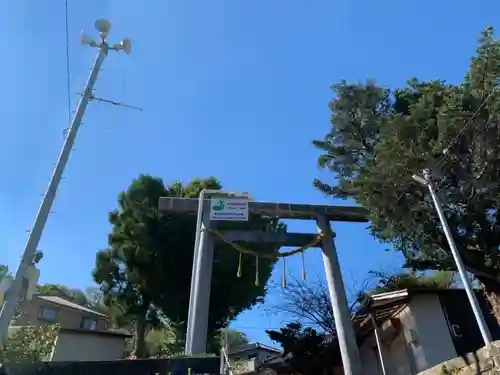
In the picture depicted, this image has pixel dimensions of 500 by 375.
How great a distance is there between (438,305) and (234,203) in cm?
707

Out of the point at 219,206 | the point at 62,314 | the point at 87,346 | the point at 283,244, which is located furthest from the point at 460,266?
the point at 62,314

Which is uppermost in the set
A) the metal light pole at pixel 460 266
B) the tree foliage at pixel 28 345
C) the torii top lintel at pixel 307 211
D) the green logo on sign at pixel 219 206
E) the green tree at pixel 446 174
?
the torii top lintel at pixel 307 211

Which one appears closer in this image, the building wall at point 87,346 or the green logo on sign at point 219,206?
the green logo on sign at point 219,206

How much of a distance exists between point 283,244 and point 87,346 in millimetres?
10009

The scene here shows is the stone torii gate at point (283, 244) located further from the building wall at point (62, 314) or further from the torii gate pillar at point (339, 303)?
the building wall at point (62, 314)

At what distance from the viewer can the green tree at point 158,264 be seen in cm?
1903

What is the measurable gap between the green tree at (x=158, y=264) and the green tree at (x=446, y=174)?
876 centimetres

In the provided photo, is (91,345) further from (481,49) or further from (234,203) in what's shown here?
(481,49)

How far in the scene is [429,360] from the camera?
11836mm

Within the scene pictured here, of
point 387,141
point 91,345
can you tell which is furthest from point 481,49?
point 91,345

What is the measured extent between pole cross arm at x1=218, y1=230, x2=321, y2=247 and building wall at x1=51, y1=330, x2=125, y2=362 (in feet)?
27.1

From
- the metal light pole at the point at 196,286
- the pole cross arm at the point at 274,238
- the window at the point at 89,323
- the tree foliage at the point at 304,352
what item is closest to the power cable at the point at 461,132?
the pole cross arm at the point at 274,238

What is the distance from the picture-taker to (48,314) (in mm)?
24328

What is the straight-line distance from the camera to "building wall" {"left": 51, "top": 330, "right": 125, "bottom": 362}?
16.4 m
